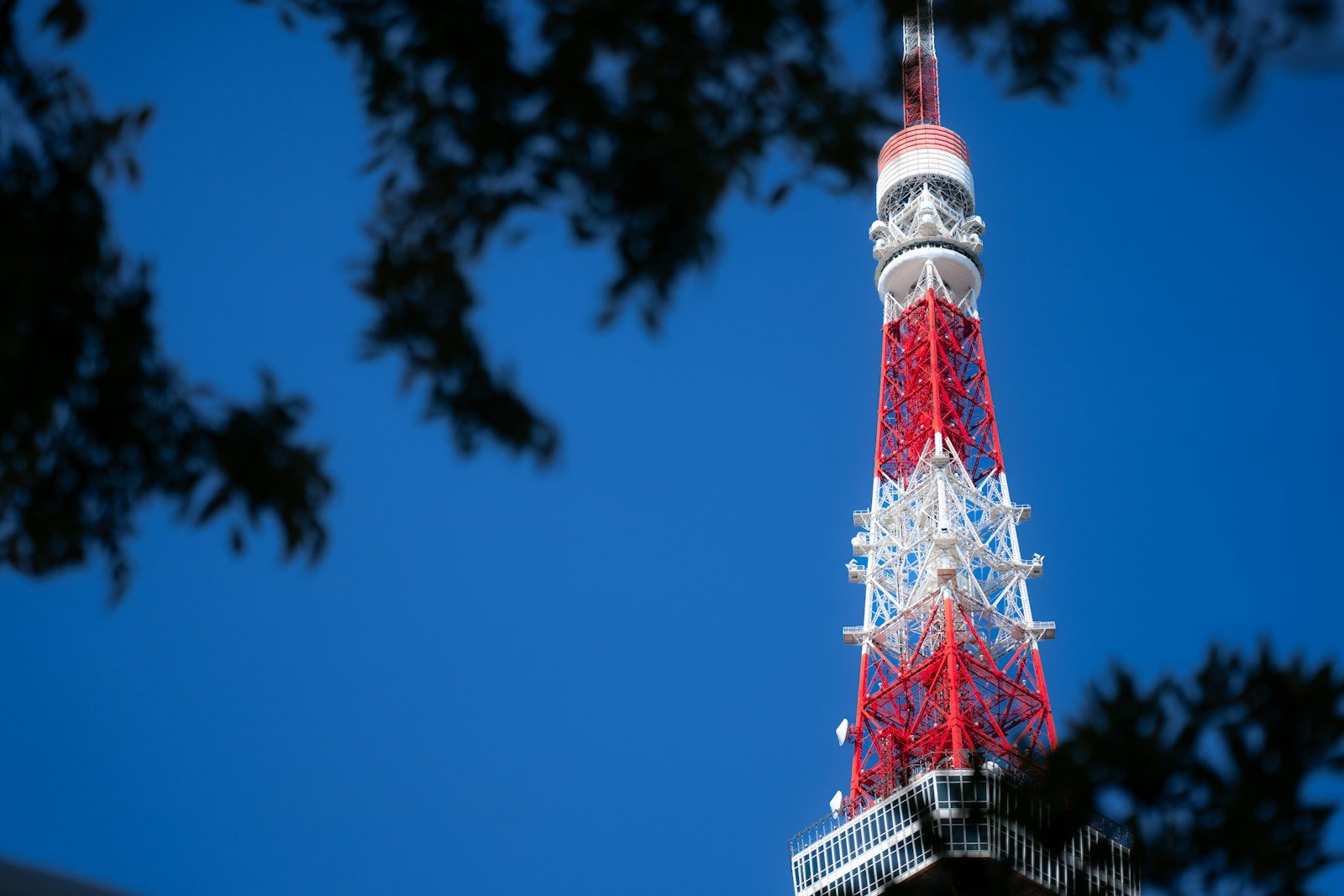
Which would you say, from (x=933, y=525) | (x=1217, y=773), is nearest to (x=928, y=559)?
(x=933, y=525)

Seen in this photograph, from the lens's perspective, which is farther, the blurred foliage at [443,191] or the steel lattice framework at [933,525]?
the steel lattice framework at [933,525]

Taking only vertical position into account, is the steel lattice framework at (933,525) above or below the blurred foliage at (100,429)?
above

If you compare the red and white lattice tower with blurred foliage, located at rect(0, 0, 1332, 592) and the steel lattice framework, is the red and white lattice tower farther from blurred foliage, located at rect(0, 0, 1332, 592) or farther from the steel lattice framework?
blurred foliage, located at rect(0, 0, 1332, 592)

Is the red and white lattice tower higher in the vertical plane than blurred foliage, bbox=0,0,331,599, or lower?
higher

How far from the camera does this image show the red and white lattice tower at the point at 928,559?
40.2m

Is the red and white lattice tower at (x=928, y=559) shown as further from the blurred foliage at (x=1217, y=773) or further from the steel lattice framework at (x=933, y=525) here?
the blurred foliage at (x=1217, y=773)

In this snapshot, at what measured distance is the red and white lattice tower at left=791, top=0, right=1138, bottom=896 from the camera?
1583 inches

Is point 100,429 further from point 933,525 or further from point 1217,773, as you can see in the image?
point 933,525

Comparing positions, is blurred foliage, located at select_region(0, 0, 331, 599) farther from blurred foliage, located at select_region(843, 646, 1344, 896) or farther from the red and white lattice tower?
the red and white lattice tower

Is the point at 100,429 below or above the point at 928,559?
below

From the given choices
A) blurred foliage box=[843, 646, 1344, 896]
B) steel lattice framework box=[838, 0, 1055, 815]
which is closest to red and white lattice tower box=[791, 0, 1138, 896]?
steel lattice framework box=[838, 0, 1055, 815]

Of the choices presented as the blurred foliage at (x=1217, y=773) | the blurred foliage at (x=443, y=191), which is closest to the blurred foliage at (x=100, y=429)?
the blurred foliage at (x=443, y=191)

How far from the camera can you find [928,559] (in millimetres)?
46625

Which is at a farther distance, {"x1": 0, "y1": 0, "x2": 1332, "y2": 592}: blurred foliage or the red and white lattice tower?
the red and white lattice tower
